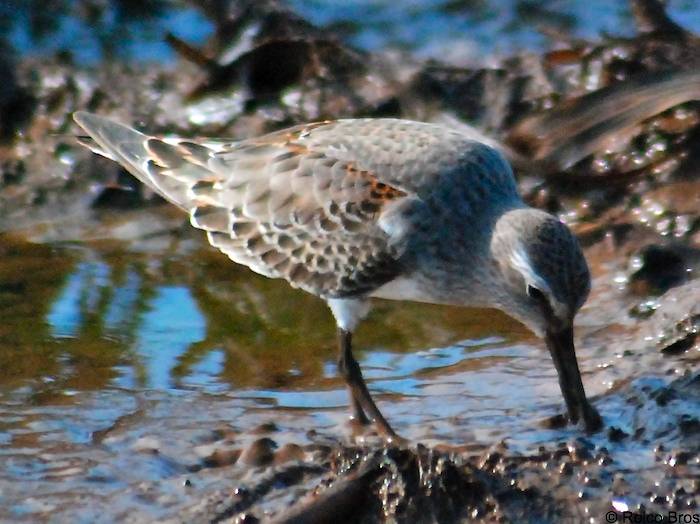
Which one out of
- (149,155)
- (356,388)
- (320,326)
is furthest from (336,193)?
(149,155)

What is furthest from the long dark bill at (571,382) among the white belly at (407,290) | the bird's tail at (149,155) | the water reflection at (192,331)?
the bird's tail at (149,155)

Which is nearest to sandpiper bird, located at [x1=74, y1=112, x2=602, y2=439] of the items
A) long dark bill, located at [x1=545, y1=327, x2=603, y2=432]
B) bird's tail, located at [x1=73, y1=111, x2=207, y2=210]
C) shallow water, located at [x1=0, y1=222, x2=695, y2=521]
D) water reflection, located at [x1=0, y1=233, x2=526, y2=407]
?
long dark bill, located at [x1=545, y1=327, x2=603, y2=432]

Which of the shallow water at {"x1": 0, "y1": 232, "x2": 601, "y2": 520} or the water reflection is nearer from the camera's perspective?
the shallow water at {"x1": 0, "y1": 232, "x2": 601, "y2": 520}

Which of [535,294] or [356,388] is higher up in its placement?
[535,294]

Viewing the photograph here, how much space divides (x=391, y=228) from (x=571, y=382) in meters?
1.06

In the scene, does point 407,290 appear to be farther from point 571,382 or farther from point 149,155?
point 149,155

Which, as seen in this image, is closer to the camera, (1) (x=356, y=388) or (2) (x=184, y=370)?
(1) (x=356, y=388)

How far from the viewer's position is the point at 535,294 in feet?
18.1

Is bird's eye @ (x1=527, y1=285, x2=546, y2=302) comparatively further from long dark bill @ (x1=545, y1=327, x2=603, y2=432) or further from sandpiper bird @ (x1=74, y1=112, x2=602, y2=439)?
long dark bill @ (x1=545, y1=327, x2=603, y2=432)

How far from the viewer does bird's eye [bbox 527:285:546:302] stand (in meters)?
5.50

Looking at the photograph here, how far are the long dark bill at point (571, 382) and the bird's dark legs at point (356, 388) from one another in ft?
2.50

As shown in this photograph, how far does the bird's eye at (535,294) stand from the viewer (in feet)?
18.0

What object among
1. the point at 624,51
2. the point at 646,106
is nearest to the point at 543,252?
the point at 646,106

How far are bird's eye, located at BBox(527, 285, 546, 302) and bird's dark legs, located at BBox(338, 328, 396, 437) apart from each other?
836 mm
